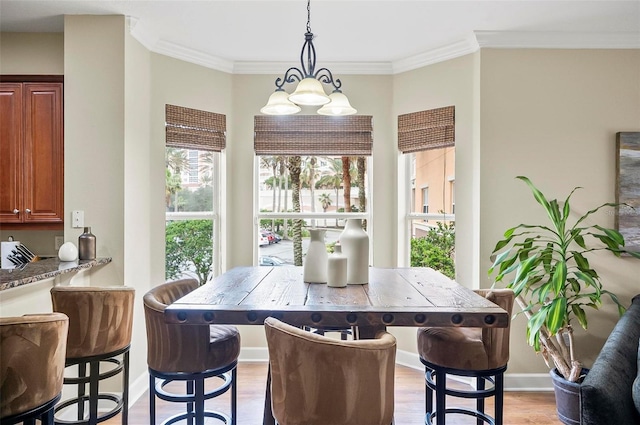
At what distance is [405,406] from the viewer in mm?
2945

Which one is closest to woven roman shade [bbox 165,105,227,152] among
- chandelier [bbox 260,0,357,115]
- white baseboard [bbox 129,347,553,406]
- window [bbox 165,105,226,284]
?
window [bbox 165,105,226,284]

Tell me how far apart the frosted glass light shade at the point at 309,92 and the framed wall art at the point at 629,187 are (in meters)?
2.46

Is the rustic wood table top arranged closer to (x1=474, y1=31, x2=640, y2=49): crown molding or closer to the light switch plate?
the light switch plate

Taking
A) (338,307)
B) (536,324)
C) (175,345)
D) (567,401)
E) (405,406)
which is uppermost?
(338,307)

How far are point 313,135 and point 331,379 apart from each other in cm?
267

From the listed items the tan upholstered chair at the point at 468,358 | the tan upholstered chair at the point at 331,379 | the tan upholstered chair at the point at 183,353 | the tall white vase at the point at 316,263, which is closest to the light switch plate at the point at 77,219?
the tan upholstered chair at the point at 183,353

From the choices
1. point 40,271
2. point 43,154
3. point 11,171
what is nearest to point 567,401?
point 40,271

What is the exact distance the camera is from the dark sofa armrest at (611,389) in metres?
1.66

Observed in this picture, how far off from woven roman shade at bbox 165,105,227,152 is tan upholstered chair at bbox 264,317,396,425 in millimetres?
2445

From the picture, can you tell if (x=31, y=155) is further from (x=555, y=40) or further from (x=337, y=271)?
(x=555, y=40)

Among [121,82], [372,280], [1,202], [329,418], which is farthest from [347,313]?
[1,202]

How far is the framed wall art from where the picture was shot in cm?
316

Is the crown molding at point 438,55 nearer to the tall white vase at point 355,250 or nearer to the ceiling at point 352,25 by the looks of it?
the ceiling at point 352,25

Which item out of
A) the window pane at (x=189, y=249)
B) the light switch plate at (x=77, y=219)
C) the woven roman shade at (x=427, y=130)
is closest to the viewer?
the light switch plate at (x=77, y=219)
